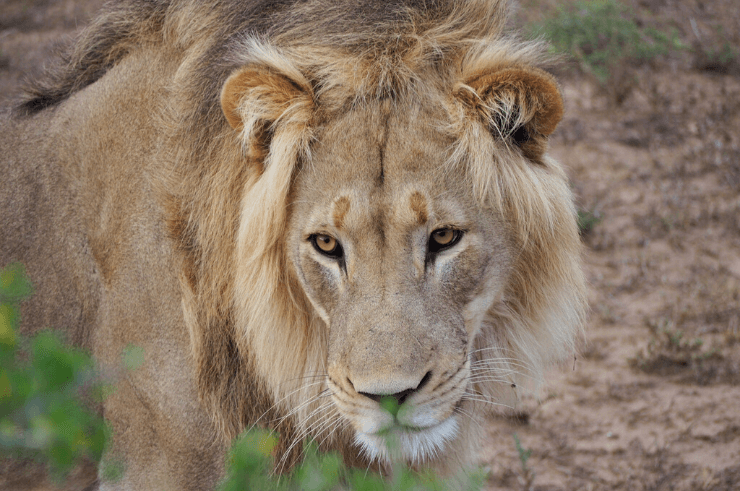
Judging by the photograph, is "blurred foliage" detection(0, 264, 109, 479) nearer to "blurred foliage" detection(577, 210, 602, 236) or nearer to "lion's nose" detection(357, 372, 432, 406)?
"lion's nose" detection(357, 372, 432, 406)

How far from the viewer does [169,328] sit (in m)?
3.25

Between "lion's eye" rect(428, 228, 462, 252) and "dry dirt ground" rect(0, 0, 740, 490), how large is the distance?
144 cm

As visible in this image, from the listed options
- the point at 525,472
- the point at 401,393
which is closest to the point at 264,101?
the point at 401,393

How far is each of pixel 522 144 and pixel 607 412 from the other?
2.88m

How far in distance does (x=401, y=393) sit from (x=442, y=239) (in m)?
0.59

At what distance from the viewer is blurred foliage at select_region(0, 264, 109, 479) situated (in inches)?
40.0

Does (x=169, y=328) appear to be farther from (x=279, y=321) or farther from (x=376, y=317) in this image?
(x=376, y=317)

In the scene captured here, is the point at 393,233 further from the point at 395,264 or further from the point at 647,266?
the point at 647,266

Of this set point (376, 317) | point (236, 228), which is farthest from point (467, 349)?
point (236, 228)

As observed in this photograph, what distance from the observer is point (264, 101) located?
2.85 metres

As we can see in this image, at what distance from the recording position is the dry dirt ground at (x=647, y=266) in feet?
15.6

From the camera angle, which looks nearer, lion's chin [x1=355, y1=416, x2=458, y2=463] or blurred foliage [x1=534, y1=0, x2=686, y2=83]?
lion's chin [x1=355, y1=416, x2=458, y2=463]

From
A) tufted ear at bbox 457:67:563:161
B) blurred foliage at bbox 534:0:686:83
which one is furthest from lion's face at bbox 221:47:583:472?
blurred foliage at bbox 534:0:686:83

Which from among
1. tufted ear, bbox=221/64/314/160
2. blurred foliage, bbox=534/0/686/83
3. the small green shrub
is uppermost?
blurred foliage, bbox=534/0/686/83
